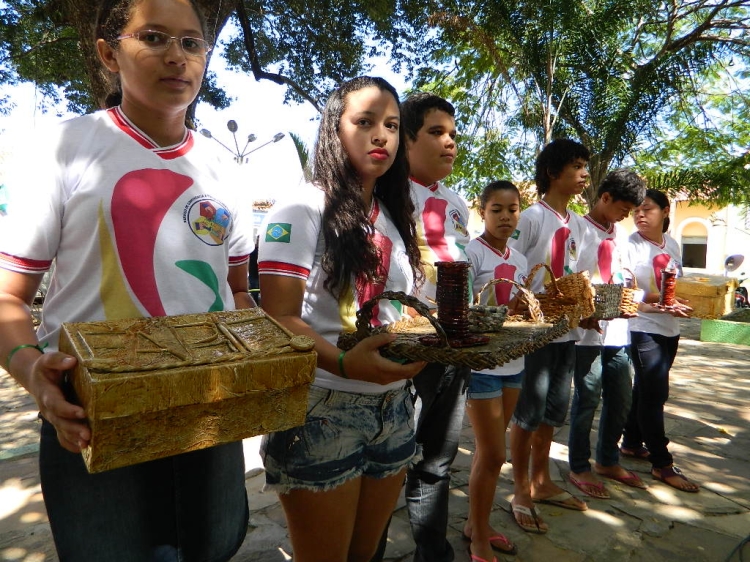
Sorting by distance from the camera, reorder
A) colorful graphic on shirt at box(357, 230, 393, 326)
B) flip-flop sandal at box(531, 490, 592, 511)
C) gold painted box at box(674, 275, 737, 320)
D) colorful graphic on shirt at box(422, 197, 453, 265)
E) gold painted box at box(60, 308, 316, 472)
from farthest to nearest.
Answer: gold painted box at box(674, 275, 737, 320) < flip-flop sandal at box(531, 490, 592, 511) < colorful graphic on shirt at box(422, 197, 453, 265) < colorful graphic on shirt at box(357, 230, 393, 326) < gold painted box at box(60, 308, 316, 472)

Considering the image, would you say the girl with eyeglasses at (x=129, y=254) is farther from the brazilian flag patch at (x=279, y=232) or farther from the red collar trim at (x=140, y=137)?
the brazilian flag patch at (x=279, y=232)

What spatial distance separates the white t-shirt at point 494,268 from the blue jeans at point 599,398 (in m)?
0.84

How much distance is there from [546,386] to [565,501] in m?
0.74

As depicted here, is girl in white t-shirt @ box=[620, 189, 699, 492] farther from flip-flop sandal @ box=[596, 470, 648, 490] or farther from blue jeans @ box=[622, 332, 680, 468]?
flip-flop sandal @ box=[596, 470, 648, 490]

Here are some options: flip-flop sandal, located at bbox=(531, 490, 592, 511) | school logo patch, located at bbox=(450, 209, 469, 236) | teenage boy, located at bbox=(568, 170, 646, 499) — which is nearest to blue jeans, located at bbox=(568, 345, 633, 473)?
teenage boy, located at bbox=(568, 170, 646, 499)

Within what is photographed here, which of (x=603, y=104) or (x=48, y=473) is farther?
(x=603, y=104)

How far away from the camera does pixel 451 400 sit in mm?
2309

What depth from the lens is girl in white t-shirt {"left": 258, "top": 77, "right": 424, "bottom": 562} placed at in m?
1.50

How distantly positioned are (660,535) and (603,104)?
6.22 metres

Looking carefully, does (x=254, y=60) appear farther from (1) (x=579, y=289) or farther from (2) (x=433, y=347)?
(2) (x=433, y=347)

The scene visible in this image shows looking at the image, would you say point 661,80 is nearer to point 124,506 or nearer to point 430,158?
point 430,158

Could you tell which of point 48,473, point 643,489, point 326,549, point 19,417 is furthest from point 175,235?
point 19,417

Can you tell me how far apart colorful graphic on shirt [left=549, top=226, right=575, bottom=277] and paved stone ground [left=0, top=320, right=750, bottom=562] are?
143 centimetres

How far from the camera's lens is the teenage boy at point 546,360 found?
301 centimetres
